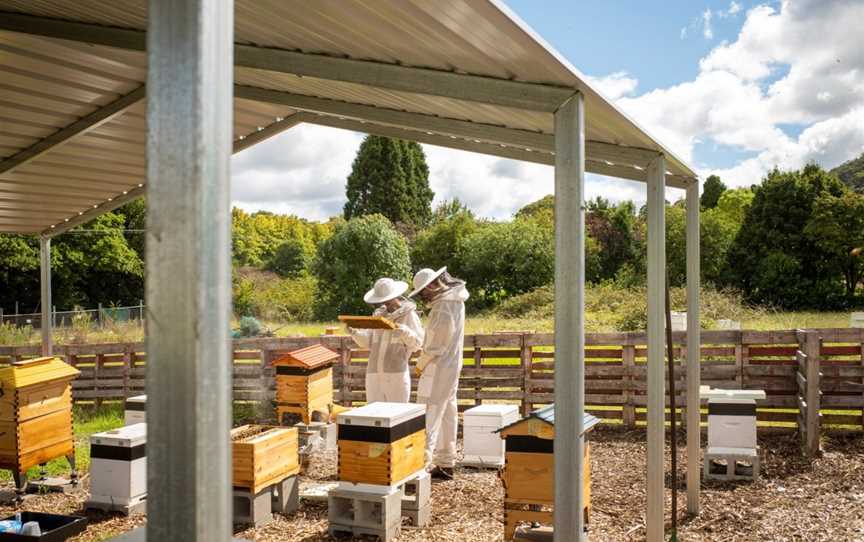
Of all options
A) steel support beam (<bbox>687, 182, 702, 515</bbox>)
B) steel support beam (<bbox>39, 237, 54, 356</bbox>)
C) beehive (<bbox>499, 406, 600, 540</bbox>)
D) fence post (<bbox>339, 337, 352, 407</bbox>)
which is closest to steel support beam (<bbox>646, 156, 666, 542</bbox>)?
beehive (<bbox>499, 406, 600, 540</bbox>)

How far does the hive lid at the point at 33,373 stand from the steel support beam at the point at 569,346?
4463mm

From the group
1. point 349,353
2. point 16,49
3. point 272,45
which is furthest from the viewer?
point 349,353

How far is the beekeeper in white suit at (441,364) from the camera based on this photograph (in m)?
6.55

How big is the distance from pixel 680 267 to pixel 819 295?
382 cm

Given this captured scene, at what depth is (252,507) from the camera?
517 centimetres

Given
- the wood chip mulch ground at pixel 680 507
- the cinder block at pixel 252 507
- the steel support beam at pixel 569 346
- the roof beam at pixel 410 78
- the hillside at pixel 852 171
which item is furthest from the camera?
the hillside at pixel 852 171

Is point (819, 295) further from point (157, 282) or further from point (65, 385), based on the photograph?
point (157, 282)

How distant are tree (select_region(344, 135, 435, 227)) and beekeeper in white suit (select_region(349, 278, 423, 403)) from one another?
23.8 metres

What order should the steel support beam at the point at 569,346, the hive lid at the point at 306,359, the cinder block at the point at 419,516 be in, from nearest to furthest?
the steel support beam at the point at 569,346 < the cinder block at the point at 419,516 < the hive lid at the point at 306,359

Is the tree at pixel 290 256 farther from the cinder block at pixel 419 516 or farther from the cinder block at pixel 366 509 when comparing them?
the cinder block at pixel 366 509

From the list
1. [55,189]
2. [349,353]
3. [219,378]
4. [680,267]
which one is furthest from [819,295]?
[219,378]

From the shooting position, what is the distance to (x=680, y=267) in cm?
2166

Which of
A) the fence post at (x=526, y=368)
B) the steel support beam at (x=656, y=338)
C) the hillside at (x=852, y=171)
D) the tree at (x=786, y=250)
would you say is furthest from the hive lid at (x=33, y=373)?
the hillside at (x=852, y=171)

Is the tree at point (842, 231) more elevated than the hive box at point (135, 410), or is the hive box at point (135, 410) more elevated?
the tree at point (842, 231)
